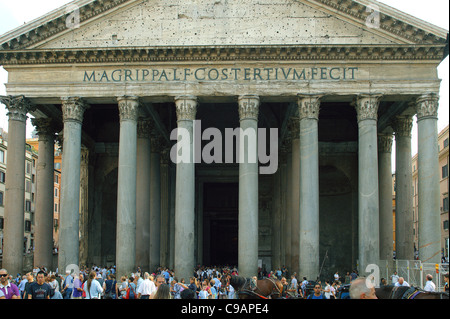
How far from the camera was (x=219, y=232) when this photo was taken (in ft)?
124

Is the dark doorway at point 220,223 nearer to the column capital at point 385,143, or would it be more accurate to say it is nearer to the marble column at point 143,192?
the marble column at point 143,192

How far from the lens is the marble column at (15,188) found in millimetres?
24734

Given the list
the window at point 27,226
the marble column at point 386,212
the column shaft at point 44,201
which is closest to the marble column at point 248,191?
the marble column at point 386,212

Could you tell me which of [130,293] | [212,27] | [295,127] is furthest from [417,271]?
[212,27]

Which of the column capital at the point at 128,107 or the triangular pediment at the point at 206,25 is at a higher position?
the triangular pediment at the point at 206,25

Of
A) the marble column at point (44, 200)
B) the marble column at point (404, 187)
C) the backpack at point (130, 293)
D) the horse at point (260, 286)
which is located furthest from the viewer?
the marble column at point (44, 200)

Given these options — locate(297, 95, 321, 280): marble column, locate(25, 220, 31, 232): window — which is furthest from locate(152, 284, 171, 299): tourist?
locate(25, 220, 31, 232): window

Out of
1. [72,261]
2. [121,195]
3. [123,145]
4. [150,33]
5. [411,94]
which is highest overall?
[150,33]

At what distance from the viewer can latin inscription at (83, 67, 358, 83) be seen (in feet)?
82.3

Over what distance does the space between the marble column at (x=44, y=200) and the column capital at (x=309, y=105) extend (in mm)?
13302

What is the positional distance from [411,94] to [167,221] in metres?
15.9

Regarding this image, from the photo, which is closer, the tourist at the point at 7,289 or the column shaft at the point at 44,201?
the tourist at the point at 7,289
